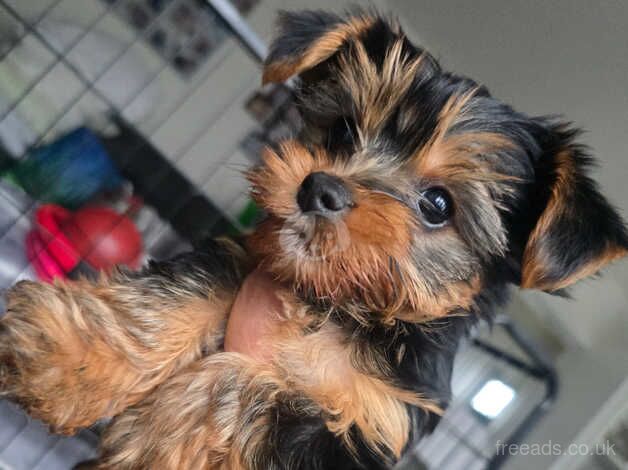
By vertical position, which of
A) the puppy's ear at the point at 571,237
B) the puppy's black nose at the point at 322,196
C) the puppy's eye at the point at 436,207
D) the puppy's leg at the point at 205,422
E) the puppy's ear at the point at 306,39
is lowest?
the puppy's ear at the point at 571,237

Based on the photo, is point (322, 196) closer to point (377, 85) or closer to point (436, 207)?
point (436, 207)

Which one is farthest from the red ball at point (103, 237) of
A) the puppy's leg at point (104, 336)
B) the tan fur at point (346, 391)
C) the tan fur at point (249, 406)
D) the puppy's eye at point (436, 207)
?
the puppy's eye at point (436, 207)

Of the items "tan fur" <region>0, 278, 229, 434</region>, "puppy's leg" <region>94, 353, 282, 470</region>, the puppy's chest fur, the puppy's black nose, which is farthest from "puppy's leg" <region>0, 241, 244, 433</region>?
the puppy's black nose

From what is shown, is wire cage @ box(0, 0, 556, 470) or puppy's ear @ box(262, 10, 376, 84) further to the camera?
wire cage @ box(0, 0, 556, 470)

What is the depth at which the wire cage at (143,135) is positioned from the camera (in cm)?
257

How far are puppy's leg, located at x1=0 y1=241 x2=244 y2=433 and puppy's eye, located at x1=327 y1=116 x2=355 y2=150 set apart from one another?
1.87 ft

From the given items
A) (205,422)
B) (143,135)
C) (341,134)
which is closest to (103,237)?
(143,135)

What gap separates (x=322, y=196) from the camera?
1498 millimetres

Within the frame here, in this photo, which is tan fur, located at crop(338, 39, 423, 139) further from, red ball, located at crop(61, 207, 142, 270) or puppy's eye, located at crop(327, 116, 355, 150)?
red ball, located at crop(61, 207, 142, 270)

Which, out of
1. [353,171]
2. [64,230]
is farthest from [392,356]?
[64,230]

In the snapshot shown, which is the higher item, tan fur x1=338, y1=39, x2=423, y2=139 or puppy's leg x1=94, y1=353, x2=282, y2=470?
tan fur x1=338, y1=39, x2=423, y2=139

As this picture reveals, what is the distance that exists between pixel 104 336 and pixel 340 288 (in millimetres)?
630

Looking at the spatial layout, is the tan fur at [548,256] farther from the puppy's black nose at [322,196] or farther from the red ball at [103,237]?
the red ball at [103,237]

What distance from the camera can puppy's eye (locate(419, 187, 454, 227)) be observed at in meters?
1.79
